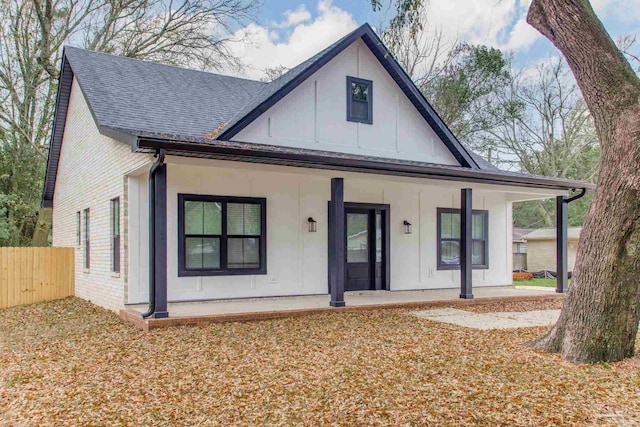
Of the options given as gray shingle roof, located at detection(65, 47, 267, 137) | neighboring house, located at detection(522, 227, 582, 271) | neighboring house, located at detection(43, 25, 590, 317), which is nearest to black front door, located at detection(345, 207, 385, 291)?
neighboring house, located at detection(43, 25, 590, 317)

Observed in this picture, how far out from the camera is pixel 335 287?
371 inches

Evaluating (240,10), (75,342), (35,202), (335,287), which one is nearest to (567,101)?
(240,10)

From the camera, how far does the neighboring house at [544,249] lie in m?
25.8

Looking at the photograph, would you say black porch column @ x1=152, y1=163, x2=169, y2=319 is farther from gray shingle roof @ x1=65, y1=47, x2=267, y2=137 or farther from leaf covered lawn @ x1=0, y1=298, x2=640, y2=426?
gray shingle roof @ x1=65, y1=47, x2=267, y2=137

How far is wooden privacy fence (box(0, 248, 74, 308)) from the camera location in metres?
12.5

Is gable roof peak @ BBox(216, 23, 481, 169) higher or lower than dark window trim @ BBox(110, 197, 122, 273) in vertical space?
Answer: higher

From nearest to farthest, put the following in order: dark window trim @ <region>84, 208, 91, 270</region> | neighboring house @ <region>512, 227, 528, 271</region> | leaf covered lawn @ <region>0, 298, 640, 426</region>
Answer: leaf covered lawn @ <region>0, 298, 640, 426</region>
dark window trim @ <region>84, 208, 91, 270</region>
neighboring house @ <region>512, 227, 528, 271</region>

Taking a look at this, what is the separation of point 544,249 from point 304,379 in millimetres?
24301

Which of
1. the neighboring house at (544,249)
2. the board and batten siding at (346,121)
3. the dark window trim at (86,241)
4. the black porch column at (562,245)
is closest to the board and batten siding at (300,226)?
the board and batten siding at (346,121)

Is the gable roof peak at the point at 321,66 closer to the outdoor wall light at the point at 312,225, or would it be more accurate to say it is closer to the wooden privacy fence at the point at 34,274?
the outdoor wall light at the point at 312,225

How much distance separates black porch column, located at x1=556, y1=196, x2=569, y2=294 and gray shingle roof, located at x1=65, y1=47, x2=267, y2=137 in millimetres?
8042

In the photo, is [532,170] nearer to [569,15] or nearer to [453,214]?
[453,214]

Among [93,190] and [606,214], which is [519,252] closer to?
[93,190]

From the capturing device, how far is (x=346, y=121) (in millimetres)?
11484
